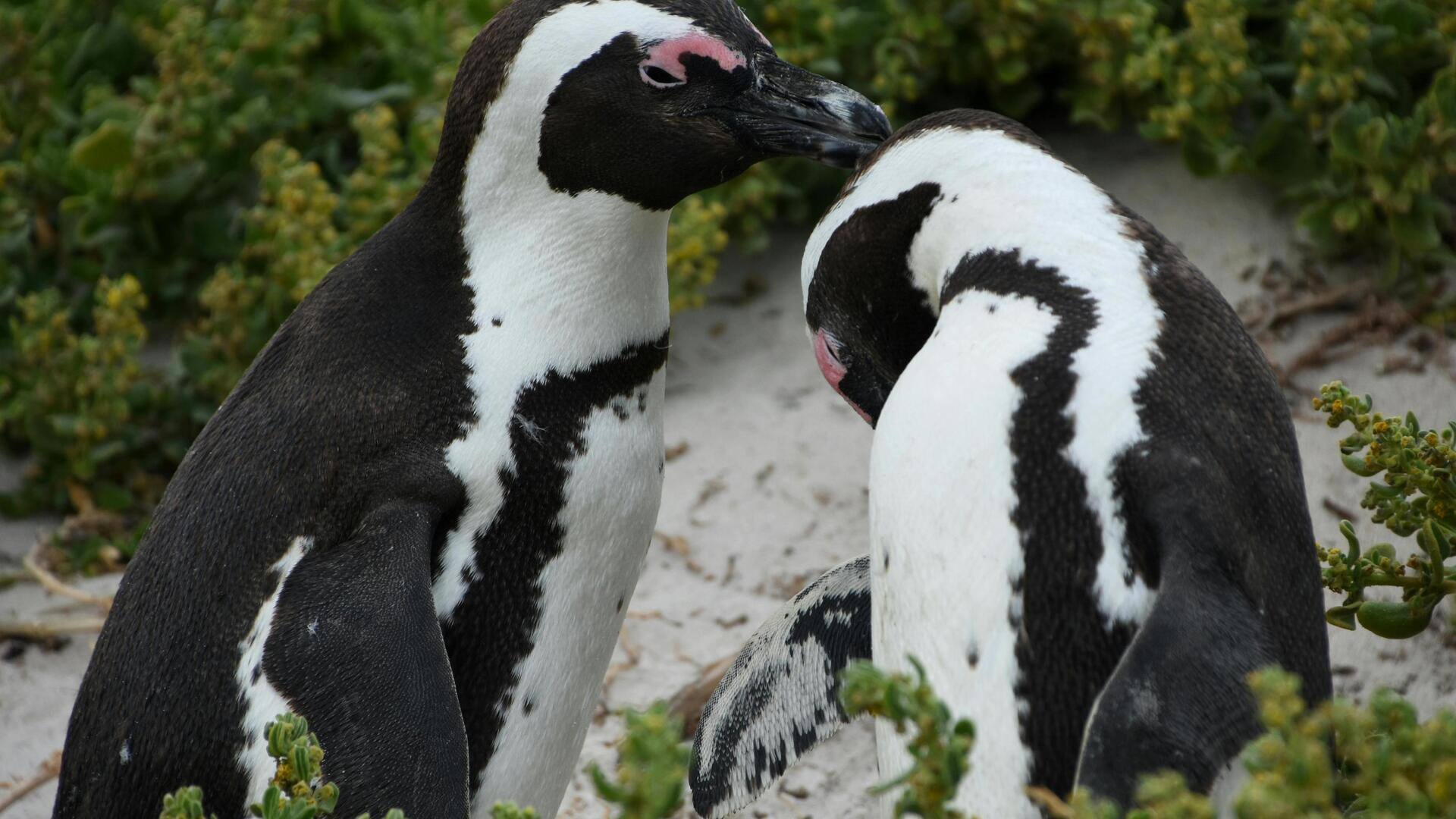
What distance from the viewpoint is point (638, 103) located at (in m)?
1.76

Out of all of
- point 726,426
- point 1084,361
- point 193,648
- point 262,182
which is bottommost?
point 726,426

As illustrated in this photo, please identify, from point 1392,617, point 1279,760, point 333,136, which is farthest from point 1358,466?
point 333,136

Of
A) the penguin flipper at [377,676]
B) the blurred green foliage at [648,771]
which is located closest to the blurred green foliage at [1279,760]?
the blurred green foliage at [648,771]

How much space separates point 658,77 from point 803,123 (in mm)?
170

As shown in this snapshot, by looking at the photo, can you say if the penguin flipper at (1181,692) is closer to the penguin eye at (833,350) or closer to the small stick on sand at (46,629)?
the penguin eye at (833,350)

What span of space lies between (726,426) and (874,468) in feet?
5.03

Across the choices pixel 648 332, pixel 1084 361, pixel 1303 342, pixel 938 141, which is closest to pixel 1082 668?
pixel 1084 361

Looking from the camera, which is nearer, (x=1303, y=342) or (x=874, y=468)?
(x=874, y=468)

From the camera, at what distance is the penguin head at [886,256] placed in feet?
5.30

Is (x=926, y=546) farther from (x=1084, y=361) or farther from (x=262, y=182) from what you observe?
(x=262, y=182)

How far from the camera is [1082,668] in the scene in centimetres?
139

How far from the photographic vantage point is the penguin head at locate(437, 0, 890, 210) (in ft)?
5.73

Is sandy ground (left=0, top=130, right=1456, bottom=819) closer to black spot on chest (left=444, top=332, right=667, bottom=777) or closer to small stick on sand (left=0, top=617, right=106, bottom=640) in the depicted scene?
small stick on sand (left=0, top=617, right=106, bottom=640)

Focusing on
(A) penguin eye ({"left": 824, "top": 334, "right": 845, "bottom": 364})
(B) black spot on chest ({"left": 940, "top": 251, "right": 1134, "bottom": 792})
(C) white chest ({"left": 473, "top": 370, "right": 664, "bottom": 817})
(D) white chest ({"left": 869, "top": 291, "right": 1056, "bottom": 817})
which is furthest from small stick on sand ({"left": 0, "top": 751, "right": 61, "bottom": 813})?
(B) black spot on chest ({"left": 940, "top": 251, "right": 1134, "bottom": 792})
